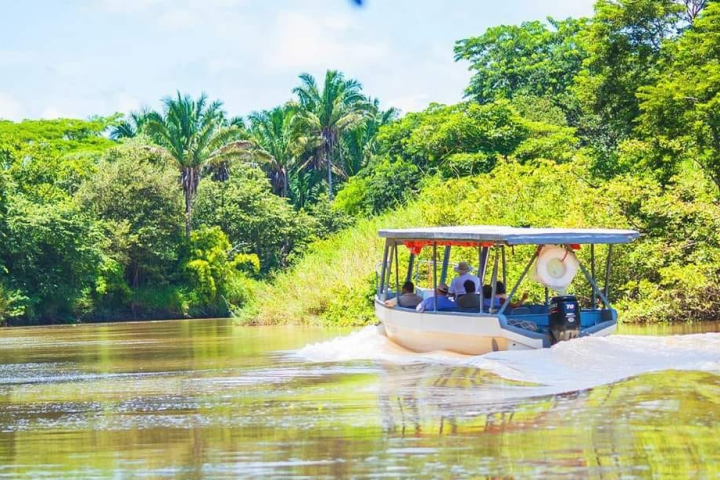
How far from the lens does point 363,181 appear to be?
173 ft

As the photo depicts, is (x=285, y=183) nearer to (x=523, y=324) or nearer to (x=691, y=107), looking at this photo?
(x=691, y=107)

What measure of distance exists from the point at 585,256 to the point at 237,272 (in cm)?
2858

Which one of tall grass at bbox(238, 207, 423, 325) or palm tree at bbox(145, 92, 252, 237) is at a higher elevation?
palm tree at bbox(145, 92, 252, 237)

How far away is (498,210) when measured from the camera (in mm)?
30625

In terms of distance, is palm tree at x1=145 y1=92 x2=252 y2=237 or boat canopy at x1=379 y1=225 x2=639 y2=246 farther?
palm tree at x1=145 y1=92 x2=252 y2=237

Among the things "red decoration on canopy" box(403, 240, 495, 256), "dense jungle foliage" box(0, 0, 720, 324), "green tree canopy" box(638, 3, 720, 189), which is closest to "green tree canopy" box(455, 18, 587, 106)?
"dense jungle foliage" box(0, 0, 720, 324)

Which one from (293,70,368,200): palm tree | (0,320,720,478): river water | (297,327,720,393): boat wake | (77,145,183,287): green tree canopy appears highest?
(293,70,368,200): palm tree

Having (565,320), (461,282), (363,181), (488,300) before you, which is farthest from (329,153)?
(565,320)

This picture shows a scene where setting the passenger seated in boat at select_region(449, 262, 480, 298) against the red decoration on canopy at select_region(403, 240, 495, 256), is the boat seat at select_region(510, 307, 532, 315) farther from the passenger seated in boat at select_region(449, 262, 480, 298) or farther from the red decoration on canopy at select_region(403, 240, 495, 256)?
the red decoration on canopy at select_region(403, 240, 495, 256)

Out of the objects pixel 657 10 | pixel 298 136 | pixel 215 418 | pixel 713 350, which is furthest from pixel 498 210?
pixel 298 136

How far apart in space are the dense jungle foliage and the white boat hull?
7248mm

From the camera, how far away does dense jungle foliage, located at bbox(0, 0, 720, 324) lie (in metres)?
26.4

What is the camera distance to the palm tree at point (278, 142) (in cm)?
5900

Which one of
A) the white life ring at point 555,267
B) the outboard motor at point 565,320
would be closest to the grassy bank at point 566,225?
the white life ring at point 555,267
